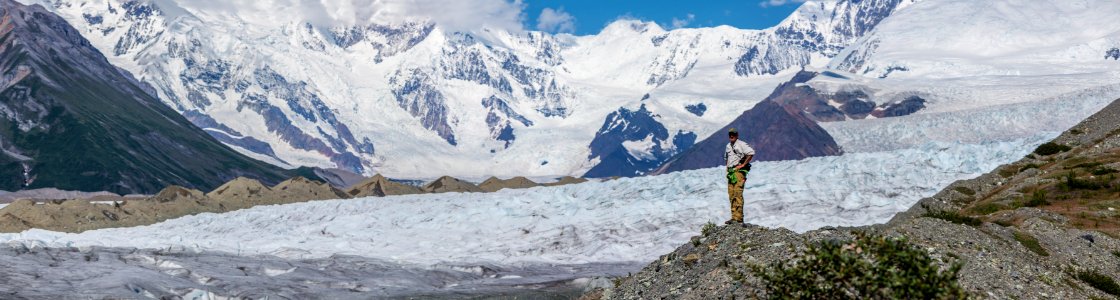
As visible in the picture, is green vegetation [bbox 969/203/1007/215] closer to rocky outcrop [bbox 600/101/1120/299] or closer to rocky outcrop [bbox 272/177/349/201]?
rocky outcrop [bbox 600/101/1120/299]

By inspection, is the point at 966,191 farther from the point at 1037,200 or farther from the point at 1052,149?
the point at 1052,149

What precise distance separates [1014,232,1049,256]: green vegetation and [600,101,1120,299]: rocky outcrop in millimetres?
29

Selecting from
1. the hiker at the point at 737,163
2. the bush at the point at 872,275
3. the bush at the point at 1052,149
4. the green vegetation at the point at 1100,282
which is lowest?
the green vegetation at the point at 1100,282

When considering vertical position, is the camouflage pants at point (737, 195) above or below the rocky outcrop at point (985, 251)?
above

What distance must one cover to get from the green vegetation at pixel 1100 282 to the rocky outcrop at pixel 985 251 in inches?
1.0

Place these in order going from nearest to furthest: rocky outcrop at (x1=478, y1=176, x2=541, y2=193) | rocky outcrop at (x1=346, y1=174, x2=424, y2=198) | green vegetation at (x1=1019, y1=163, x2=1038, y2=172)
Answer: green vegetation at (x1=1019, y1=163, x2=1038, y2=172)
rocky outcrop at (x1=346, y1=174, x2=424, y2=198)
rocky outcrop at (x1=478, y1=176, x2=541, y2=193)

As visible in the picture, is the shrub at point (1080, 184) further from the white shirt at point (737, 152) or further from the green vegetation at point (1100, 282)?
the white shirt at point (737, 152)

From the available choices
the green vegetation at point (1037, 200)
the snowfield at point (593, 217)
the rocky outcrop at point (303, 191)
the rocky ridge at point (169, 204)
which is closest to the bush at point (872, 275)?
the green vegetation at point (1037, 200)

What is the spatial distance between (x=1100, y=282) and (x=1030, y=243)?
2870 mm

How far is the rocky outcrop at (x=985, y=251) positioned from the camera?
2298cm

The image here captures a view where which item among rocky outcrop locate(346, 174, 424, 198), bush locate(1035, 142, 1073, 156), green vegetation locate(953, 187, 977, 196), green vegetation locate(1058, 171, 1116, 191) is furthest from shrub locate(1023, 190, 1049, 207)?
rocky outcrop locate(346, 174, 424, 198)

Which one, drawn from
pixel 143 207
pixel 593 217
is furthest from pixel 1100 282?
pixel 143 207

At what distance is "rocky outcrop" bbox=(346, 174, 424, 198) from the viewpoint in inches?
5688

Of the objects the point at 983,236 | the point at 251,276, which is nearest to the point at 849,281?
the point at 983,236
